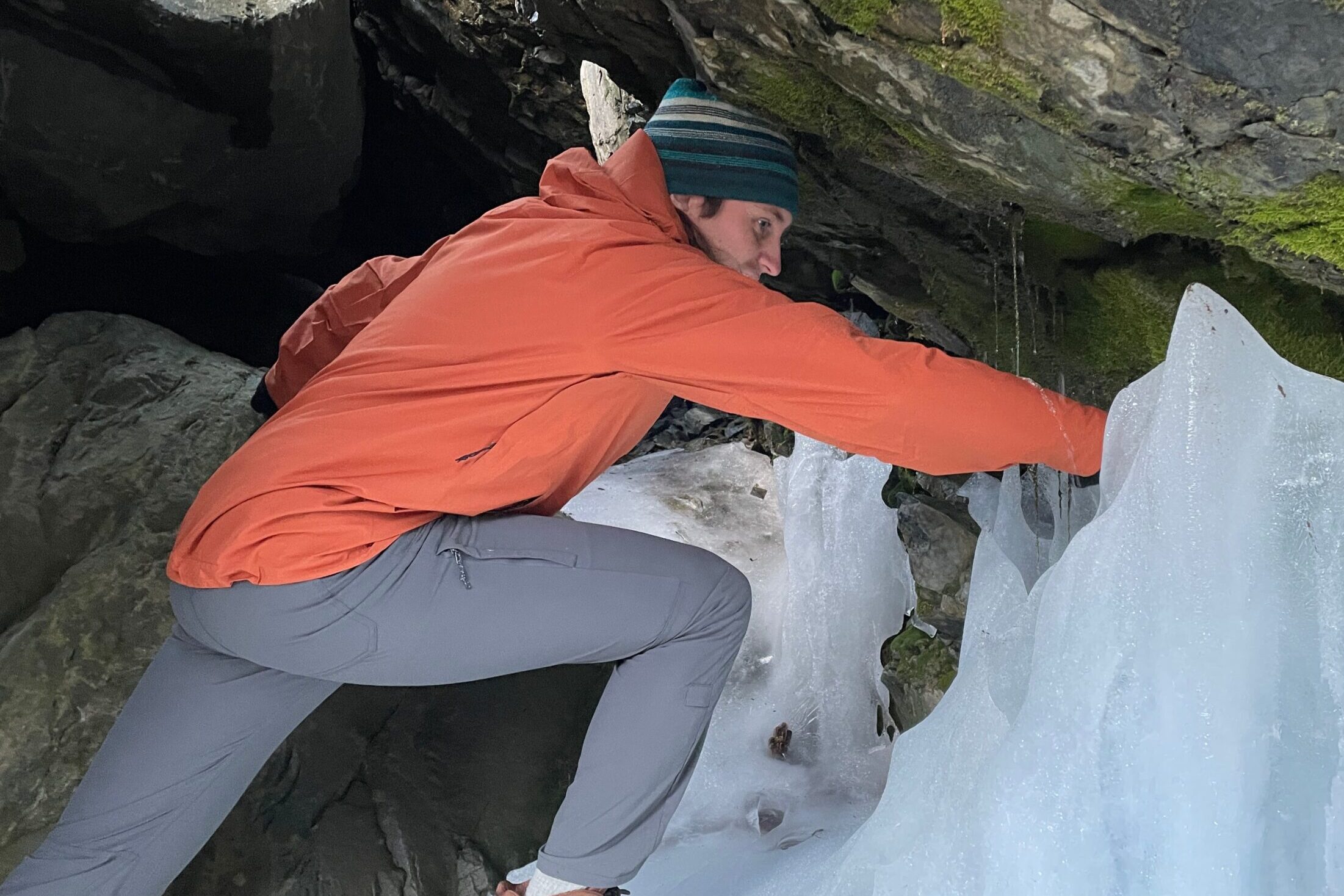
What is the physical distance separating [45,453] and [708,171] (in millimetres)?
2966

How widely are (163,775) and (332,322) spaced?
4.41ft

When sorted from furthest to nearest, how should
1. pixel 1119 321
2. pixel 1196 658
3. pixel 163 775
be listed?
pixel 1119 321 < pixel 163 775 < pixel 1196 658

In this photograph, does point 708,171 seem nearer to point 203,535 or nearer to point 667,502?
point 203,535

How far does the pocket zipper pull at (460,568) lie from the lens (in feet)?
7.88

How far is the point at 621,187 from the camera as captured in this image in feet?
8.07

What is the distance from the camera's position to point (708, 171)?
8.49 ft

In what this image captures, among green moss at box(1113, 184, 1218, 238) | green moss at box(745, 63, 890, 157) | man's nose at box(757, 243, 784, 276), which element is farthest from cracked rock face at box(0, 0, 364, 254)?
green moss at box(1113, 184, 1218, 238)

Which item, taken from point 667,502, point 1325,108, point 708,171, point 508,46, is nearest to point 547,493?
point 708,171

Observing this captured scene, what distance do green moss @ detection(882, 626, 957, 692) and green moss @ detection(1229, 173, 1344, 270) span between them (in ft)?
6.28

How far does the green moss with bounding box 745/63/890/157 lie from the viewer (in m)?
2.79

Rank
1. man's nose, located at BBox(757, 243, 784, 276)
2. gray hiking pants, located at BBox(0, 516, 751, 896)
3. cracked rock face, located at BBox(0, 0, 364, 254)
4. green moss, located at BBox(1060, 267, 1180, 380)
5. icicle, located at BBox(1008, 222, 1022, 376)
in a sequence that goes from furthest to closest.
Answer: cracked rock face, located at BBox(0, 0, 364, 254), icicle, located at BBox(1008, 222, 1022, 376), green moss, located at BBox(1060, 267, 1180, 380), man's nose, located at BBox(757, 243, 784, 276), gray hiking pants, located at BBox(0, 516, 751, 896)

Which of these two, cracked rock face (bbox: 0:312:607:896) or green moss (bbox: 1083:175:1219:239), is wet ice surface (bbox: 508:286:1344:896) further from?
cracked rock face (bbox: 0:312:607:896)

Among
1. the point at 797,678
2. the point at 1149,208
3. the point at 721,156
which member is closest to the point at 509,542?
the point at 721,156

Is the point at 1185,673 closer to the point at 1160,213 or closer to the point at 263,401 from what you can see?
the point at 1160,213
